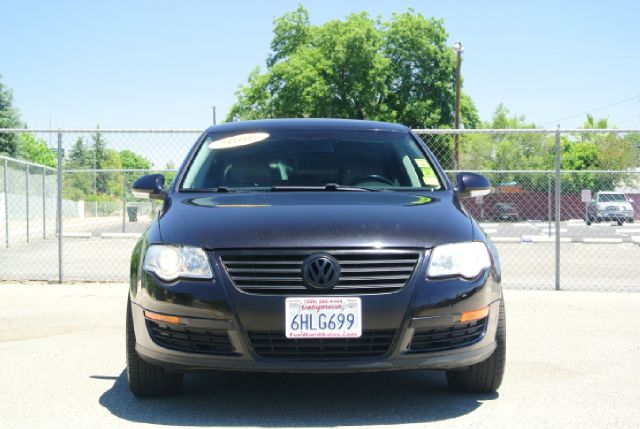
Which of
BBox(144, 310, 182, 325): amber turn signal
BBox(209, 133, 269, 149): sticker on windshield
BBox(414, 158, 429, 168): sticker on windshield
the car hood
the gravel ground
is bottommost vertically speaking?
the gravel ground

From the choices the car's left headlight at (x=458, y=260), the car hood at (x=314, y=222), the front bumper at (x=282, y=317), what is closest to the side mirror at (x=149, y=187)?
the car hood at (x=314, y=222)

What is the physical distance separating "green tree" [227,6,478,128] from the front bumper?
130ft

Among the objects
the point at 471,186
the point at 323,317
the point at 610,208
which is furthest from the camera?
the point at 610,208

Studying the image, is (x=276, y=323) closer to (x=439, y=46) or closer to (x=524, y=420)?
(x=524, y=420)

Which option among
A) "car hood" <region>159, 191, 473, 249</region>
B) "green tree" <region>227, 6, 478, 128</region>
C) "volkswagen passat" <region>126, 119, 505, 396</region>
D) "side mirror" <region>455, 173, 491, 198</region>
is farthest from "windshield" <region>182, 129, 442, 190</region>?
"green tree" <region>227, 6, 478, 128</region>

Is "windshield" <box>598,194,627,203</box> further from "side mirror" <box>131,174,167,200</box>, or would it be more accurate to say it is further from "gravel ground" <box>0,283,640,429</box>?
"side mirror" <box>131,174,167,200</box>

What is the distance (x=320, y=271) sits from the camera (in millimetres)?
3879

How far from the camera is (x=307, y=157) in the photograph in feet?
17.7

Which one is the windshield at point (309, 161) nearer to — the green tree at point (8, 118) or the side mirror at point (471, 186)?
the side mirror at point (471, 186)

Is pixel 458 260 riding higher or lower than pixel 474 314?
higher

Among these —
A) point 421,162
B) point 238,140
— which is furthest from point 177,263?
point 421,162

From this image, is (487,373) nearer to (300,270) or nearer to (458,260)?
(458,260)

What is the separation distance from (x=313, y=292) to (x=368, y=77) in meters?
40.7

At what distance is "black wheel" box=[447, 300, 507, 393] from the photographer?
4.47 metres
